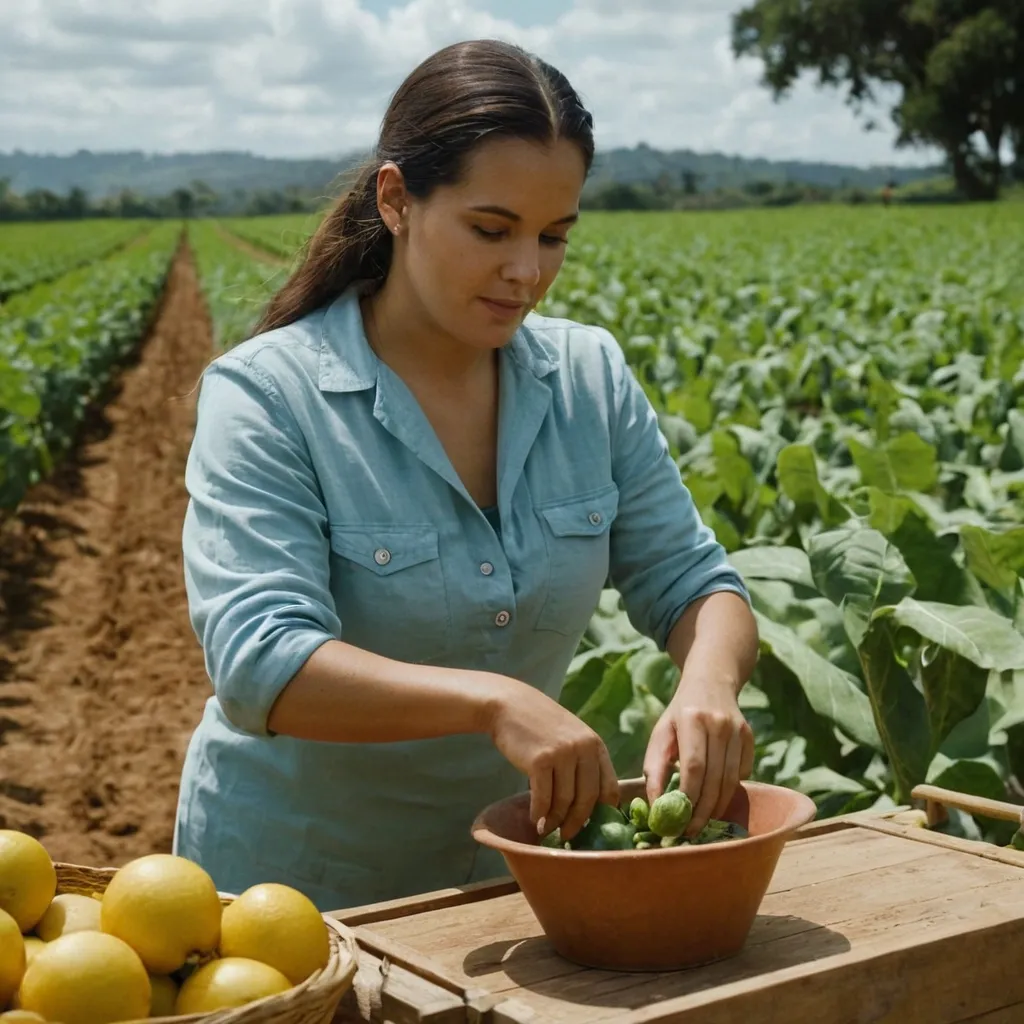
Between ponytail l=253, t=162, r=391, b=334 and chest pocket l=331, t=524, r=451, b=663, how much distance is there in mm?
427

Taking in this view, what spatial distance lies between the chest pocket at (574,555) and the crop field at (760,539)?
588mm

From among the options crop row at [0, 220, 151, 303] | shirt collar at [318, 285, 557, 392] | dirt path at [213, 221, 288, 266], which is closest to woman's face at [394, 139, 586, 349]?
shirt collar at [318, 285, 557, 392]

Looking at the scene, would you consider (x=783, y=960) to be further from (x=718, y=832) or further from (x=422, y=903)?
(x=422, y=903)

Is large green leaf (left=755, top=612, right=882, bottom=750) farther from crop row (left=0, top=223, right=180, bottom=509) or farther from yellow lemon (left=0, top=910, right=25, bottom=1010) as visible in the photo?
crop row (left=0, top=223, right=180, bottom=509)

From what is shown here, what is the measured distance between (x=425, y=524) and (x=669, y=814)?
1.88ft

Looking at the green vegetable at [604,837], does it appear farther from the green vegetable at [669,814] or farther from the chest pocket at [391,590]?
the chest pocket at [391,590]

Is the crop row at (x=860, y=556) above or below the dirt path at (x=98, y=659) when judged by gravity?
above

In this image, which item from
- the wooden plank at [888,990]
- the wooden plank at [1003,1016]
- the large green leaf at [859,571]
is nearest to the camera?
the wooden plank at [888,990]

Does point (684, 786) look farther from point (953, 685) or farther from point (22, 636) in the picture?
point (22, 636)

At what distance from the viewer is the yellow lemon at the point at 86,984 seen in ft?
4.56

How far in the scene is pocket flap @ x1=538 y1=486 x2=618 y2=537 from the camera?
2234 millimetres

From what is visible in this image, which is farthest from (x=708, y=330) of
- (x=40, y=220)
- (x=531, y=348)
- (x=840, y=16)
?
(x=40, y=220)

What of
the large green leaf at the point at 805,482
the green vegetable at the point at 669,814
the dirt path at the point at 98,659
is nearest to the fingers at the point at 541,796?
the green vegetable at the point at 669,814

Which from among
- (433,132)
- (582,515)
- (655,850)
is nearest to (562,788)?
(655,850)
